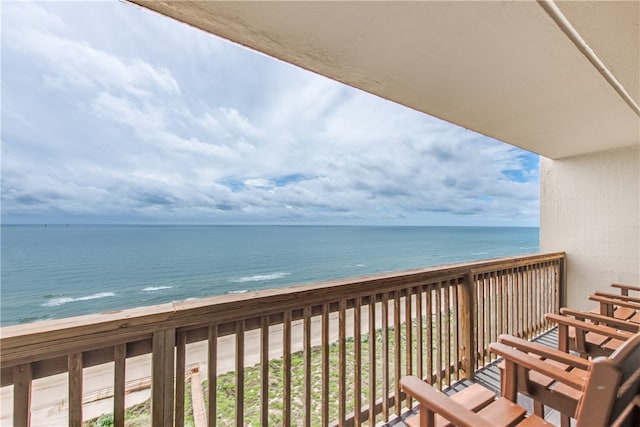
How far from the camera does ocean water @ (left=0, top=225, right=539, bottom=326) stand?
19703mm

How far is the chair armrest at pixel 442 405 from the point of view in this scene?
932mm

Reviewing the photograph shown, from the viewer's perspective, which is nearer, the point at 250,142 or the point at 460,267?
the point at 460,267

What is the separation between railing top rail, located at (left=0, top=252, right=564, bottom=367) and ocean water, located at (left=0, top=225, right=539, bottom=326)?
18.8 meters

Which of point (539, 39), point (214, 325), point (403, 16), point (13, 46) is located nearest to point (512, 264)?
point (539, 39)

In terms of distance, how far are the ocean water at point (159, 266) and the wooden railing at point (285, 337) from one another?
18199 millimetres

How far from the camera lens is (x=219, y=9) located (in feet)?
3.73

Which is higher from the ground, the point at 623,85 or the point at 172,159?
the point at 172,159

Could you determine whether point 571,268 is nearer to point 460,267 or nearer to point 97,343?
point 460,267

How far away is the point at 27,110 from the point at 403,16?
32.2 metres

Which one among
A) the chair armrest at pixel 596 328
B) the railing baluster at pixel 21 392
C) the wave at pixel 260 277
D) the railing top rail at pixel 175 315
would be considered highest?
the railing top rail at pixel 175 315

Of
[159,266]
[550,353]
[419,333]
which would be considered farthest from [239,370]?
[159,266]

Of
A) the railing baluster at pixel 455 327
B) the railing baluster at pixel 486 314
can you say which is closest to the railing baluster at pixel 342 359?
the railing baluster at pixel 455 327

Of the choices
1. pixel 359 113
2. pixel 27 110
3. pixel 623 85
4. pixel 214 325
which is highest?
pixel 27 110

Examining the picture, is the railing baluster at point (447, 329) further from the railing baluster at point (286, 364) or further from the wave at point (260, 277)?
the wave at point (260, 277)
